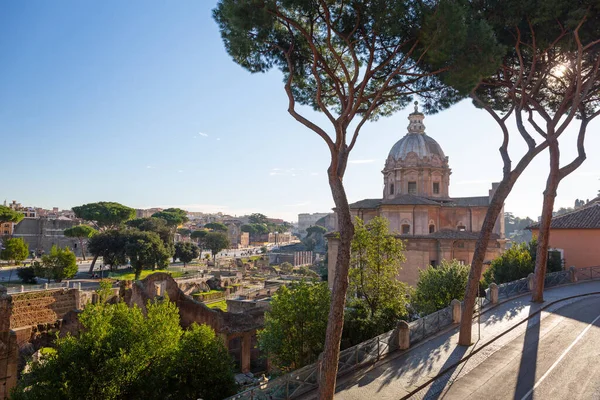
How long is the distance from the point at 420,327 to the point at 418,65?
6524 millimetres

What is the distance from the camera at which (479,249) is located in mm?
9148

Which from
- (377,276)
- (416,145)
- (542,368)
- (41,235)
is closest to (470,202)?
(416,145)

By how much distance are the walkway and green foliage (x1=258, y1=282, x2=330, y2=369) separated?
3.69 ft

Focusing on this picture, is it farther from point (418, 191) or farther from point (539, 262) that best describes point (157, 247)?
point (539, 262)

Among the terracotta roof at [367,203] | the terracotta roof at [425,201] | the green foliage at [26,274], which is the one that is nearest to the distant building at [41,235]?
the green foliage at [26,274]

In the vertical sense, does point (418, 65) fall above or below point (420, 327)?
above

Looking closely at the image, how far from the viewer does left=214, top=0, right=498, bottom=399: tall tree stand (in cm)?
692

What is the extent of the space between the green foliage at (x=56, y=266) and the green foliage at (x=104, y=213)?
16.1 m

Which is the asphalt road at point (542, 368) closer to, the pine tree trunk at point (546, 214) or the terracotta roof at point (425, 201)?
the pine tree trunk at point (546, 214)

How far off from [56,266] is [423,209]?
28045mm

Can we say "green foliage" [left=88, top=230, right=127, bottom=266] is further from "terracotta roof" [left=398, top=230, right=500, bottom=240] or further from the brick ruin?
"terracotta roof" [left=398, top=230, right=500, bottom=240]

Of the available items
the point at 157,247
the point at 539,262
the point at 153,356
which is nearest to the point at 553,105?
the point at 539,262

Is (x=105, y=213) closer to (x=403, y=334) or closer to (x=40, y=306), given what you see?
(x=40, y=306)

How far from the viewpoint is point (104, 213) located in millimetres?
47406
